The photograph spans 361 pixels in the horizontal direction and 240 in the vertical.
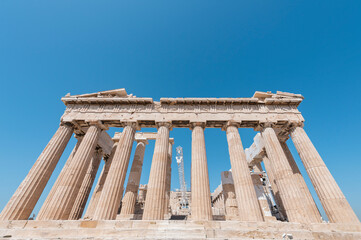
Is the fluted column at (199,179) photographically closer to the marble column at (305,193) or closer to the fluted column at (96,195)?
the marble column at (305,193)

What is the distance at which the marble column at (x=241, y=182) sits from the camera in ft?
36.3

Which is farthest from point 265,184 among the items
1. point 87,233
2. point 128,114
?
point 87,233

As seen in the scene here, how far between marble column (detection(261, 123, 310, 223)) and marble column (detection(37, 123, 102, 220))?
1644cm

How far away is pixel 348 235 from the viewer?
8125 mm

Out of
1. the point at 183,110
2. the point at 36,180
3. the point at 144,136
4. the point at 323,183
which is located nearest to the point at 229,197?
the point at 323,183

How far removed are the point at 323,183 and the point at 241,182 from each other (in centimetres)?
655

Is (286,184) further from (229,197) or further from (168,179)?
(168,179)

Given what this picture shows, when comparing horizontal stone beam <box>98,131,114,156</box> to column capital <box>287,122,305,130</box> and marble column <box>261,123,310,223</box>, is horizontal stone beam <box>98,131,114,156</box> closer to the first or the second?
marble column <box>261,123,310,223</box>

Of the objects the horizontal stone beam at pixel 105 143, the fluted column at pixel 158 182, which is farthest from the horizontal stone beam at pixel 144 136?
the fluted column at pixel 158 182

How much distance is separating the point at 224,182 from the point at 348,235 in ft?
36.9

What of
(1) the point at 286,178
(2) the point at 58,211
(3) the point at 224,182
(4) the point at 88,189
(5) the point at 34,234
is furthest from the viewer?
(3) the point at 224,182

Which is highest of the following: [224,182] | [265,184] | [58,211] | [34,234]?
[265,184]

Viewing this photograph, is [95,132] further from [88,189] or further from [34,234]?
[34,234]

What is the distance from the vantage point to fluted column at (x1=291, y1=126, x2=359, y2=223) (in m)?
11.1
